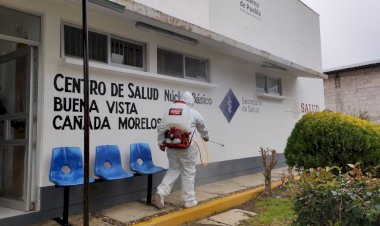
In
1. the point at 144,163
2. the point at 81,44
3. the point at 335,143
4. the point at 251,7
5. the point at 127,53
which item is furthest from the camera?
the point at 251,7

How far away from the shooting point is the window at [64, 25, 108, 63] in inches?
209

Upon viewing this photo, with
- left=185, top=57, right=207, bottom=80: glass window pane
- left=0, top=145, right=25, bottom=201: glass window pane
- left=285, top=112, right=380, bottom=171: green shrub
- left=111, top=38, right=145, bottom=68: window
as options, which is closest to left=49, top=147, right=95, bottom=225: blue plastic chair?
left=0, top=145, right=25, bottom=201: glass window pane

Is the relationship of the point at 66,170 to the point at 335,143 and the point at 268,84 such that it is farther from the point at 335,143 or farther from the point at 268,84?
the point at 268,84

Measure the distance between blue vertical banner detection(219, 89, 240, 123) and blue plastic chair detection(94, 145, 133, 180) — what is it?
3.29m

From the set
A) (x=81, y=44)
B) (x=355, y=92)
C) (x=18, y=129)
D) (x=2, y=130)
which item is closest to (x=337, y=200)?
(x=81, y=44)

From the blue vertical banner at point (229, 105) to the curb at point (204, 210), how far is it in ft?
6.52

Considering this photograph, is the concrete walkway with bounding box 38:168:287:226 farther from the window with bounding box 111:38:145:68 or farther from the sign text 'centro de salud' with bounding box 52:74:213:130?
the window with bounding box 111:38:145:68

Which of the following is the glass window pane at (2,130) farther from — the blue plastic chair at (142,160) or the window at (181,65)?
the window at (181,65)

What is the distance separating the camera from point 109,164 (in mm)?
5445

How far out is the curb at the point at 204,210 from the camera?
4961 millimetres

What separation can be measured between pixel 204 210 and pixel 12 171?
9.75 ft

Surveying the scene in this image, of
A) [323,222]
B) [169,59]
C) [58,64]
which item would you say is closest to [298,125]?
[169,59]

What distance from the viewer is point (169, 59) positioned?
23.1 feet

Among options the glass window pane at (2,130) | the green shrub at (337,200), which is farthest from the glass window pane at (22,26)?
the green shrub at (337,200)
